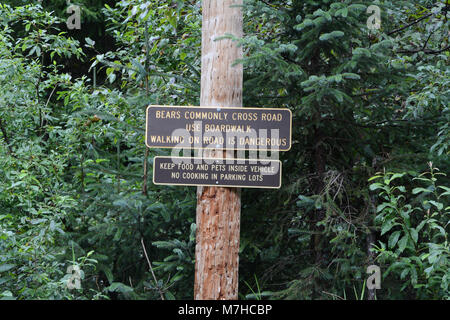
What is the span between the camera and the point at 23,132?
19.5ft

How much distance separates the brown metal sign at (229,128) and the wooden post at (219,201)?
98 mm

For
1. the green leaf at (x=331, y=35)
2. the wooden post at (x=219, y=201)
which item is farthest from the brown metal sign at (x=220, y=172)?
the green leaf at (x=331, y=35)

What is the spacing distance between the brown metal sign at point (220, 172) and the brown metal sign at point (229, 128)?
4.4 inches

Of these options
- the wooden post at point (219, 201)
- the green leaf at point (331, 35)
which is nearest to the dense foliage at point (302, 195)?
the green leaf at point (331, 35)

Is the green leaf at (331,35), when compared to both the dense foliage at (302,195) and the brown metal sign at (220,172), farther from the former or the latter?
the brown metal sign at (220,172)

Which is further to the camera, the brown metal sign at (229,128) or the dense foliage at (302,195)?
the dense foliage at (302,195)

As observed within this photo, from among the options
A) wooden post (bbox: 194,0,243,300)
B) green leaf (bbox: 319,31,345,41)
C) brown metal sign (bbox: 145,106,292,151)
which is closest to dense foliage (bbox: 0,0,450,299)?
green leaf (bbox: 319,31,345,41)

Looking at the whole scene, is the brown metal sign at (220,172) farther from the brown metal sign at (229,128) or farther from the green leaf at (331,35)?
the green leaf at (331,35)

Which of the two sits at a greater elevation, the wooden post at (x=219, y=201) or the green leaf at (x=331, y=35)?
the green leaf at (x=331, y=35)

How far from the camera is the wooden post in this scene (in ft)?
12.7

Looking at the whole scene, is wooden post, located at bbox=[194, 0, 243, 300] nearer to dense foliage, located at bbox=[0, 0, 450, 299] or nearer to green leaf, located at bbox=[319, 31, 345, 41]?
dense foliage, located at bbox=[0, 0, 450, 299]

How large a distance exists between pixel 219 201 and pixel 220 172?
0.22 meters

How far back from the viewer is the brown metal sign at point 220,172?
12.6ft

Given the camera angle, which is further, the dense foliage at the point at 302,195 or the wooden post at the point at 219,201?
the dense foliage at the point at 302,195
